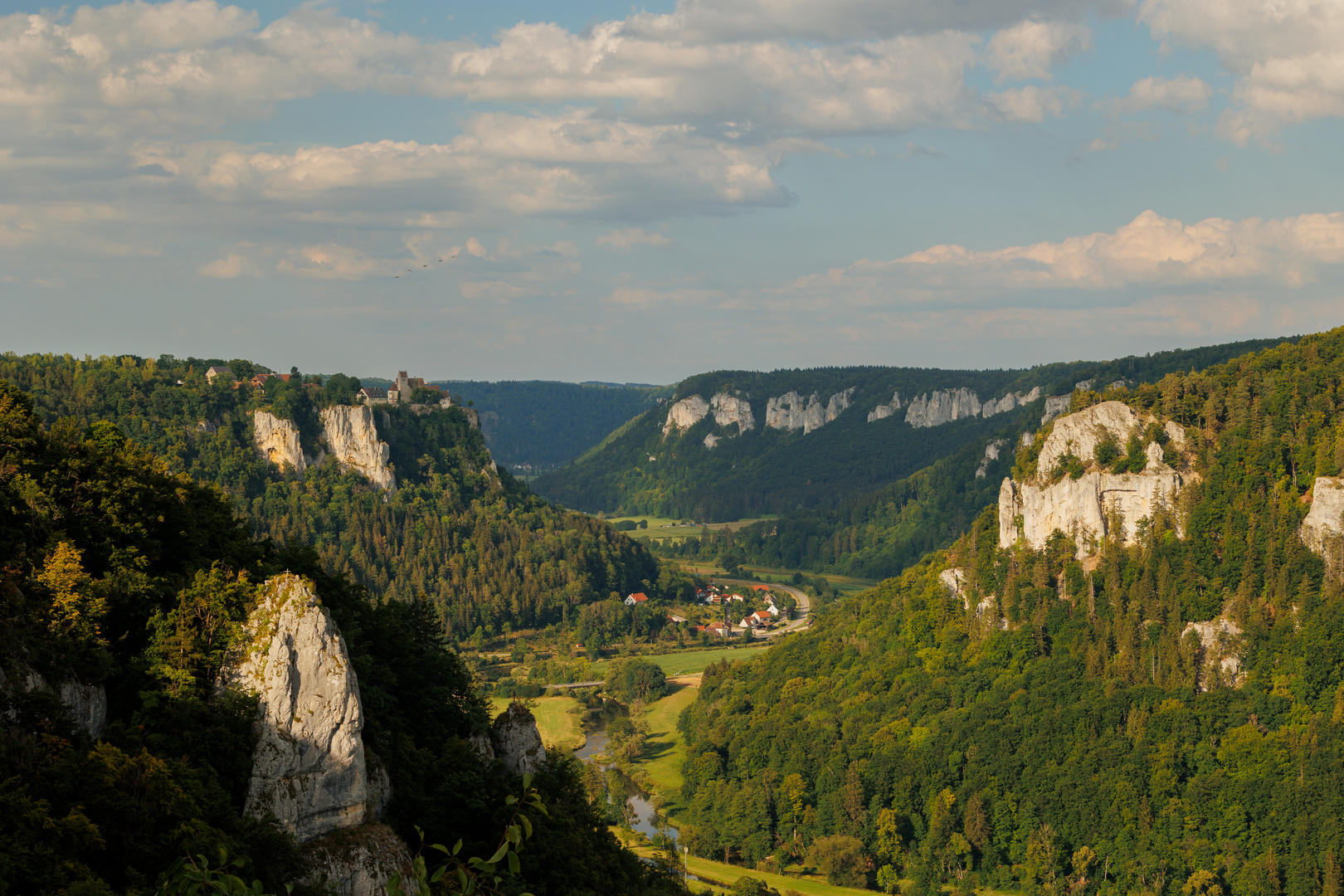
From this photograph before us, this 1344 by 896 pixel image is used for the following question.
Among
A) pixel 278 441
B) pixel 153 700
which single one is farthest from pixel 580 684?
pixel 153 700

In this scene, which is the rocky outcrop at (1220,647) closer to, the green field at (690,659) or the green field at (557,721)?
the green field at (557,721)

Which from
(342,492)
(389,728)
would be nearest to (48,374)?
(342,492)

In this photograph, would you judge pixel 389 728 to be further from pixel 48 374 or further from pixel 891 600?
pixel 48 374

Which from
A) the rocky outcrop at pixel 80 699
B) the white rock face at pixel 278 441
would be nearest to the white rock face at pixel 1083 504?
the rocky outcrop at pixel 80 699

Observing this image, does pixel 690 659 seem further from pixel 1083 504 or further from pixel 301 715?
pixel 301 715

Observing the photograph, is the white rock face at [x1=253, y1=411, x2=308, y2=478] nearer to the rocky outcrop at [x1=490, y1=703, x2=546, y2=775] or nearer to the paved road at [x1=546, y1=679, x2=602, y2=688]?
the paved road at [x1=546, y1=679, x2=602, y2=688]

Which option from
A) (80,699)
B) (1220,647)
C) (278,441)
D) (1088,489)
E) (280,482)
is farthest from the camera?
(278,441)
